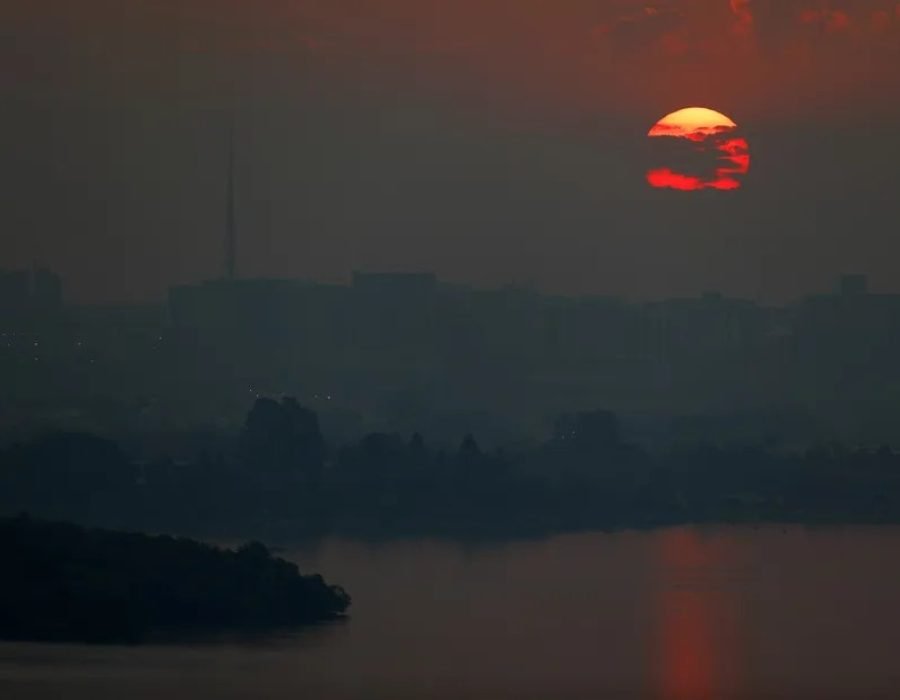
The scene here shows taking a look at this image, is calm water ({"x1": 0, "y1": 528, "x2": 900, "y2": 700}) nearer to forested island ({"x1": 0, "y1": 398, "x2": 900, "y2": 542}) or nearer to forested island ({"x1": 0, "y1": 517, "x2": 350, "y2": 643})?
forested island ({"x1": 0, "y1": 517, "x2": 350, "y2": 643})

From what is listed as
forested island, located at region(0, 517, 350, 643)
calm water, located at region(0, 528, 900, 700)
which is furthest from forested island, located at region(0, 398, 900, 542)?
forested island, located at region(0, 517, 350, 643)

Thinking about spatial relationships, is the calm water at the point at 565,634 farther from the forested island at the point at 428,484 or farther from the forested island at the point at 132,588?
the forested island at the point at 428,484

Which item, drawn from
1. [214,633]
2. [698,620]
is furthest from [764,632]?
[214,633]

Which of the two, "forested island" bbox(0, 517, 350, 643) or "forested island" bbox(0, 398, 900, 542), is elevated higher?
"forested island" bbox(0, 398, 900, 542)

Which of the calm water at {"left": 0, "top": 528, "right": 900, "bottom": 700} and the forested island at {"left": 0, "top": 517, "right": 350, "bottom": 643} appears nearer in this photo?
the calm water at {"left": 0, "top": 528, "right": 900, "bottom": 700}

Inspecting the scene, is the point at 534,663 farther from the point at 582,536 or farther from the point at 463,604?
the point at 582,536
